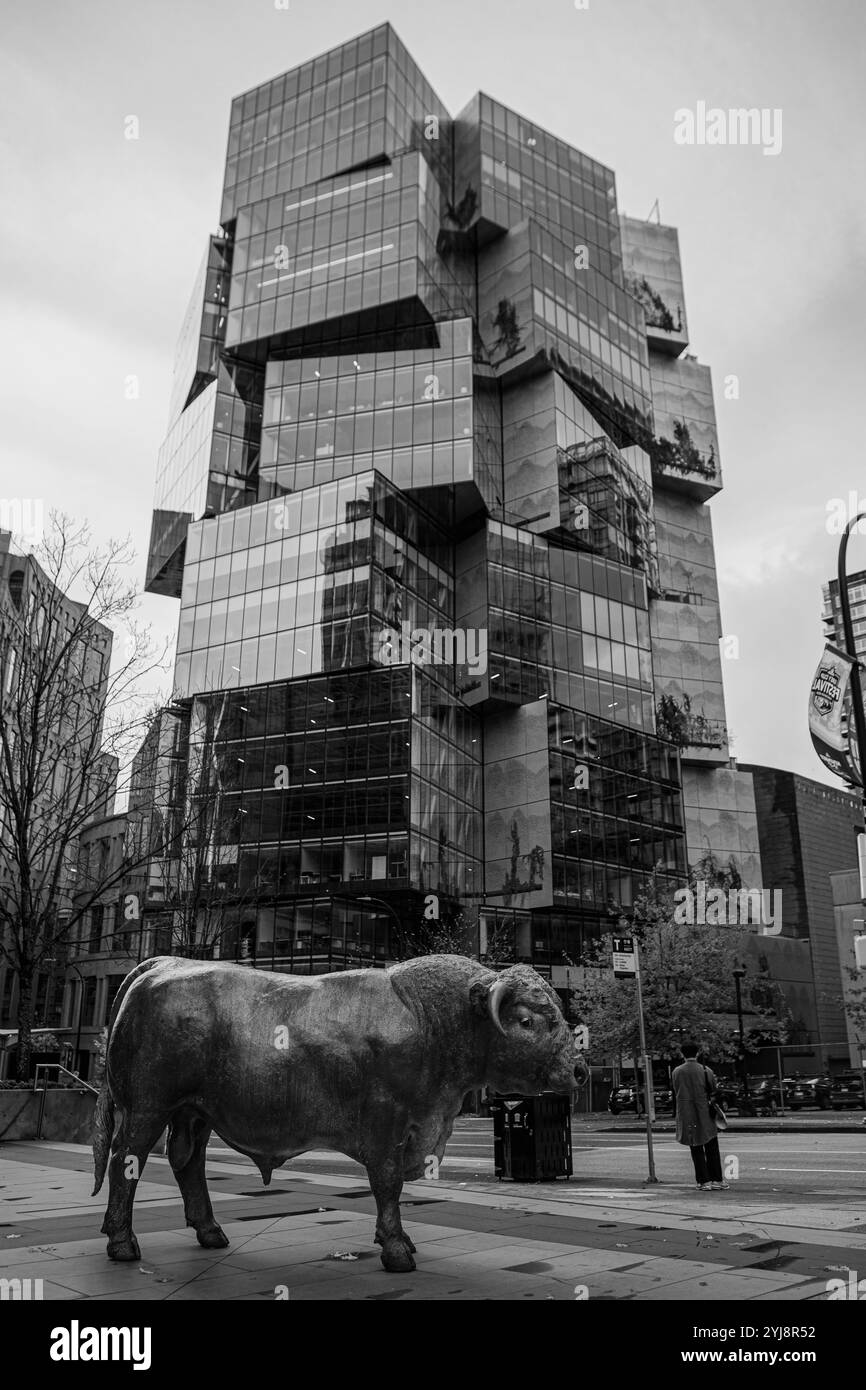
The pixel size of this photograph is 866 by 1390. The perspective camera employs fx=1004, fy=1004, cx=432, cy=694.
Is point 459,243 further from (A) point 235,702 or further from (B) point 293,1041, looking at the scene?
(B) point 293,1041

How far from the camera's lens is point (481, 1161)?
19047mm

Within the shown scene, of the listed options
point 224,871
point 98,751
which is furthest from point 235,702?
point 98,751

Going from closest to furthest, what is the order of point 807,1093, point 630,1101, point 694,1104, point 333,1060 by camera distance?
point 333,1060, point 694,1104, point 807,1093, point 630,1101

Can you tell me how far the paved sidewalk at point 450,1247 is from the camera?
19.1ft

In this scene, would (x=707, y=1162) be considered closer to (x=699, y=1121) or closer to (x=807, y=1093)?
(x=699, y=1121)

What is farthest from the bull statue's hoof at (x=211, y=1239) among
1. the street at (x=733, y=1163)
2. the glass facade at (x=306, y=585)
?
the glass facade at (x=306, y=585)

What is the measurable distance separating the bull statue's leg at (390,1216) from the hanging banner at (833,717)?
1183cm

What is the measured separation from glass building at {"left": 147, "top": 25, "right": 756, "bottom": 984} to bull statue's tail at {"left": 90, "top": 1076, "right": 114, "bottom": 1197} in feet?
146

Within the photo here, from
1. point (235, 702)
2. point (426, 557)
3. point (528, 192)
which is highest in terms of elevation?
point (528, 192)

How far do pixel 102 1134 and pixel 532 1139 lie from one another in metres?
8.89

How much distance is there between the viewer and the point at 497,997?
6.61 m

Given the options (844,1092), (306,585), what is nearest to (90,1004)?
(306,585)

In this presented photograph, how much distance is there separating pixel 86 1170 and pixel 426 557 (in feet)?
184
